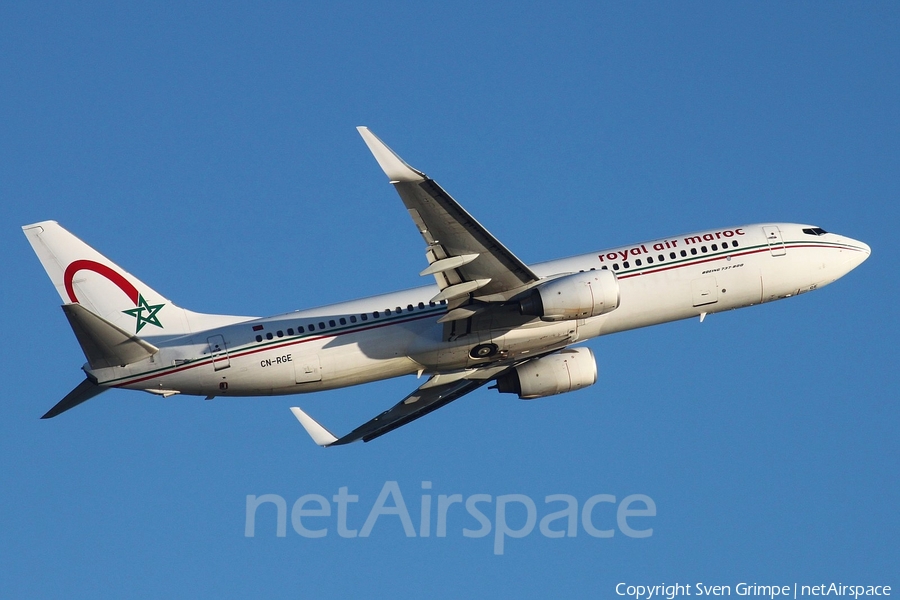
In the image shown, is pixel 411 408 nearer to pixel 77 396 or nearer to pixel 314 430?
pixel 314 430

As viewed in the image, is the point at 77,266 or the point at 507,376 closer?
the point at 77,266

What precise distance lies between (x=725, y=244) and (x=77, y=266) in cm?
2556

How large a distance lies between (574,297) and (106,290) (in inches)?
689

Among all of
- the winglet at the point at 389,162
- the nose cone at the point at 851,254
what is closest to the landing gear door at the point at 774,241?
the nose cone at the point at 851,254

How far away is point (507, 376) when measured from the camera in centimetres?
4838

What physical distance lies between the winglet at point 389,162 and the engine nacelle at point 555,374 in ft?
41.0

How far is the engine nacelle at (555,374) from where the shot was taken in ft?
156

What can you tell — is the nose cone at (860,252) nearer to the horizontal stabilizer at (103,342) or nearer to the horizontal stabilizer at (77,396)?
the horizontal stabilizer at (103,342)

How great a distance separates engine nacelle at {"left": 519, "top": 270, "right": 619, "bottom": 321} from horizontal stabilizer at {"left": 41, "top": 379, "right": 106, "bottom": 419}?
1577cm

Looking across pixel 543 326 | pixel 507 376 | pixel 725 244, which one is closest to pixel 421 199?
pixel 543 326

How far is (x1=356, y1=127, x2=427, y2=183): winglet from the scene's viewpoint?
3712 cm

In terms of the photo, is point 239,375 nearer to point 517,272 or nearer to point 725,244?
point 517,272

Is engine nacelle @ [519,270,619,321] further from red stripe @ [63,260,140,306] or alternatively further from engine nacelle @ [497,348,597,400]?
red stripe @ [63,260,140,306]

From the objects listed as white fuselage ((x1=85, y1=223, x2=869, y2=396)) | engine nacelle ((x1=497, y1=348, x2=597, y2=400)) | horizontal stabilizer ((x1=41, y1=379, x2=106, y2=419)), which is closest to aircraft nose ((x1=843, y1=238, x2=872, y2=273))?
white fuselage ((x1=85, y1=223, x2=869, y2=396))
